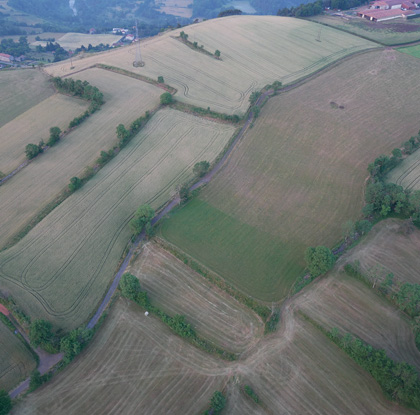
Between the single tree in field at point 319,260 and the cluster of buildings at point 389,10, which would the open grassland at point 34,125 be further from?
the cluster of buildings at point 389,10

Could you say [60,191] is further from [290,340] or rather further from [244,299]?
[290,340]

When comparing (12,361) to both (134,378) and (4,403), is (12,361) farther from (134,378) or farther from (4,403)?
(134,378)

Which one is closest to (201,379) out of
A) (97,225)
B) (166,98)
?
(97,225)

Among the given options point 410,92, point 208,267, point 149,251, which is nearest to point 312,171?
point 208,267

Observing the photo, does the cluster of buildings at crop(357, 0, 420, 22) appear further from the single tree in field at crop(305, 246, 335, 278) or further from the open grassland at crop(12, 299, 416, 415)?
the open grassland at crop(12, 299, 416, 415)

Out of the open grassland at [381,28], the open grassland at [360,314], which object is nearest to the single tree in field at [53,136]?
the open grassland at [360,314]

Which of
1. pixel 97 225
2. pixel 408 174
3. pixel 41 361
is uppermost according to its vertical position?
pixel 408 174
